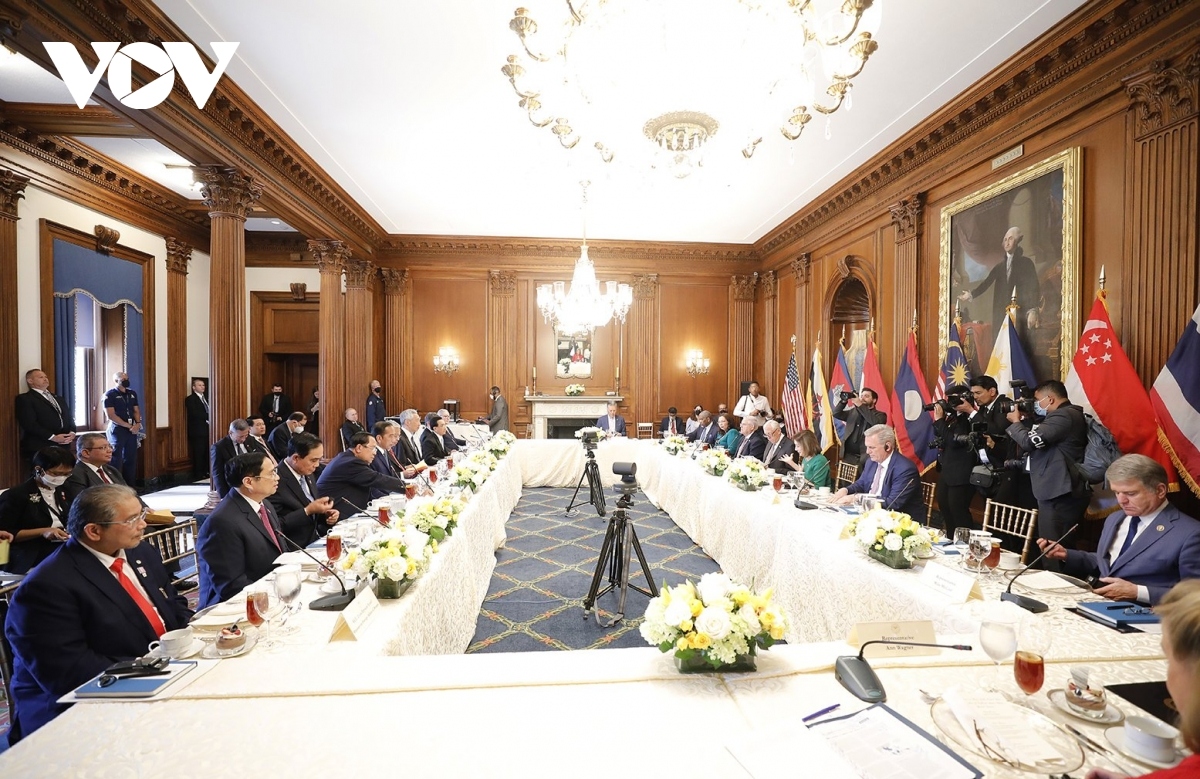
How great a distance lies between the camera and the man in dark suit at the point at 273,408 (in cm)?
1050

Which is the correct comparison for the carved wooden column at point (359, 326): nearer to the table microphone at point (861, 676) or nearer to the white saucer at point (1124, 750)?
the table microphone at point (861, 676)

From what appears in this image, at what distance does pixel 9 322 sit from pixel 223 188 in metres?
2.91

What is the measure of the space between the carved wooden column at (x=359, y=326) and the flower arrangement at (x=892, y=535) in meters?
8.63

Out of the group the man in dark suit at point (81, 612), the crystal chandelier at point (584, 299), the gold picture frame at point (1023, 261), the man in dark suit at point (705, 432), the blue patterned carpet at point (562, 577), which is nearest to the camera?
the man in dark suit at point (81, 612)

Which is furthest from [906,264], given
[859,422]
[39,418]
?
[39,418]

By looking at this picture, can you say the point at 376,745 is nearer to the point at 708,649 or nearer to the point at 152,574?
the point at 708,649

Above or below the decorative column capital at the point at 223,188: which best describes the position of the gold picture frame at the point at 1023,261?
below

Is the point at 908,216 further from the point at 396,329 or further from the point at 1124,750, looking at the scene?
the point at 396,329

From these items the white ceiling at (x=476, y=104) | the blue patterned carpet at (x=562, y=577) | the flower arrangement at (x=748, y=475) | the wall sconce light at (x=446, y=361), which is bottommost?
the blue patterned carpet at (x=562, y=577)

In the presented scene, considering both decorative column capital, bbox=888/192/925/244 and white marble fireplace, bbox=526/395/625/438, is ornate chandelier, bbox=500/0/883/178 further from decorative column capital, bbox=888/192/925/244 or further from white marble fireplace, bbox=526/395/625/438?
white marble fireplace, bbox=526/395/625/438

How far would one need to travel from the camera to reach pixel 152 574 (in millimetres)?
2359

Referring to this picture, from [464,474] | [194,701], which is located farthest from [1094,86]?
[194,701]

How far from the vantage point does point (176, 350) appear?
8719 millimetres

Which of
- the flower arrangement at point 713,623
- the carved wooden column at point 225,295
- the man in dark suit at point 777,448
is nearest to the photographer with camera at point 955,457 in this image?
the man in dark suit at point 777,448
